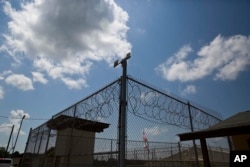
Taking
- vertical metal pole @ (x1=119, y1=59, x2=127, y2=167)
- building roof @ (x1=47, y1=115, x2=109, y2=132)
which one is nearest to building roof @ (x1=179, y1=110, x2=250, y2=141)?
vertical metal pole @ (x1=119, y1=59, x2=127, y2=167)

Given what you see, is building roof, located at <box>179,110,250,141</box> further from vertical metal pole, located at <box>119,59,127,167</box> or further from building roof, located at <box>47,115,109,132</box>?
building roof, located at <box>47,115,109,132</box>

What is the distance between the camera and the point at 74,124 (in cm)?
695

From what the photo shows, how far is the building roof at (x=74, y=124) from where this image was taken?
20.0 ft

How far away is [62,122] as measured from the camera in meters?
7.88

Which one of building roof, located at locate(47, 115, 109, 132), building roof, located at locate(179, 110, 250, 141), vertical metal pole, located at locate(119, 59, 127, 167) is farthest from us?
building roof, located at locate(47, 115, 109, 132)

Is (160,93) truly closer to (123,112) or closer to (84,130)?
(123,112)

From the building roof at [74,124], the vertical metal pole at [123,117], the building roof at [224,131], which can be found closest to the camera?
the vertical metal pole at [123,117]

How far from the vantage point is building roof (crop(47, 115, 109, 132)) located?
609cm

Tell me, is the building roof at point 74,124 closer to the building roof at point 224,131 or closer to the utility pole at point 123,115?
the utility pole at point 123,115

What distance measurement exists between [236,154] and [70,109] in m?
5.17

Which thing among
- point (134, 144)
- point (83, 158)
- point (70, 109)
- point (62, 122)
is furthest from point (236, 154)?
point (62, 122)

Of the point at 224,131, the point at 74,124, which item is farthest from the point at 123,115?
the point at 74,124

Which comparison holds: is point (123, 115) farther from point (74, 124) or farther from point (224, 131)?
point (74, 124)

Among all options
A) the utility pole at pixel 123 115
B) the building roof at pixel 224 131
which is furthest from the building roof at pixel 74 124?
the building roof at pixel 224 131
